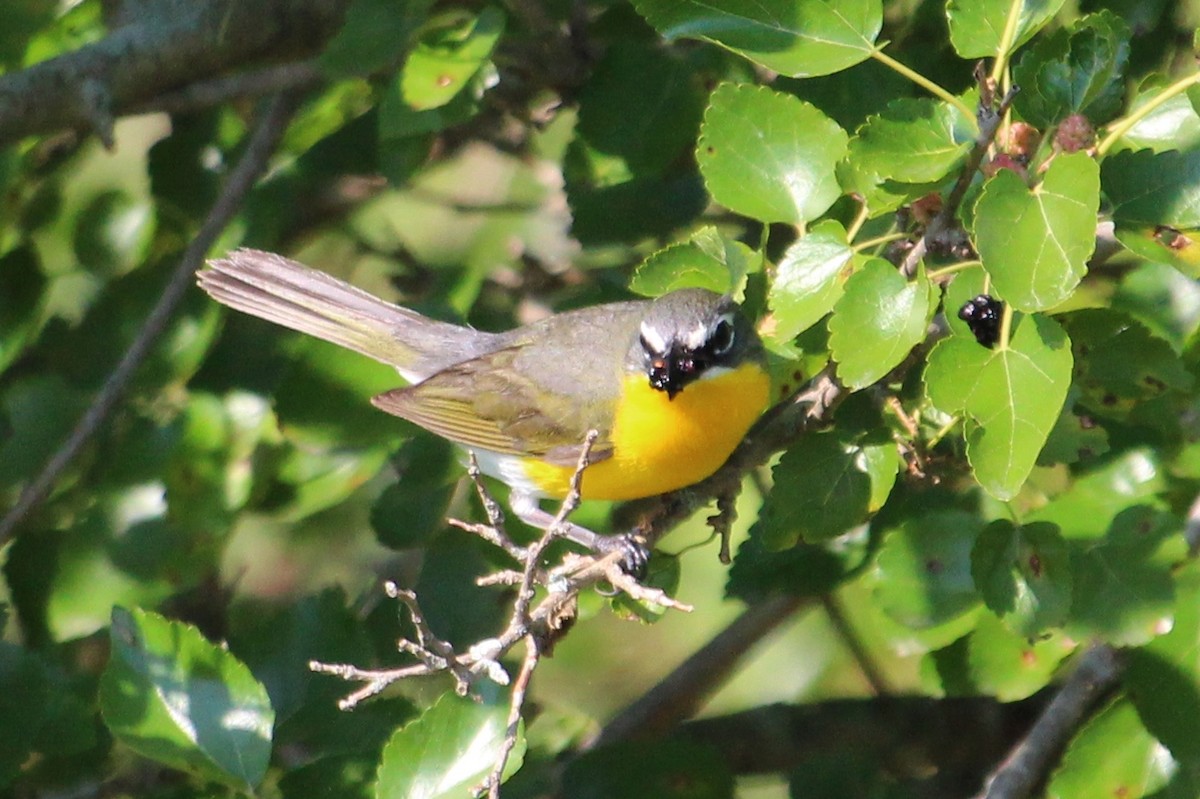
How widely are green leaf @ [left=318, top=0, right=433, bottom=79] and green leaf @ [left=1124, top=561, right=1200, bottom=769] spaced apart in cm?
200

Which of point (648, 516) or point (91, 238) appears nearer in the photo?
point (648, 516)

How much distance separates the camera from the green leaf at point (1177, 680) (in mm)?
2689

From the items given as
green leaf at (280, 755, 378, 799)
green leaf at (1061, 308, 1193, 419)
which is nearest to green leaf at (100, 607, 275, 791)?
green leaf at (280, 755, 378, 799)

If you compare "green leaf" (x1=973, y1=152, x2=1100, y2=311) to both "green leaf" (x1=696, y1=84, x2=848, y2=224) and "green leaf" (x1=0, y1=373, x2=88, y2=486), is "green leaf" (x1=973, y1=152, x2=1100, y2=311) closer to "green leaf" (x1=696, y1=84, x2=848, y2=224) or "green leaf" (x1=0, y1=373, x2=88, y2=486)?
"green leaf" (x1=696, y1=84, x2=848, y2=224)

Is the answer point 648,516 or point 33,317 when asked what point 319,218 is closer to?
point 33,317

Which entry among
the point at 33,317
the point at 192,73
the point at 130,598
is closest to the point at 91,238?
the point at 33,317

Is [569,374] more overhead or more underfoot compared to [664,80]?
more underfoot

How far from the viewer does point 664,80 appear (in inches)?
136

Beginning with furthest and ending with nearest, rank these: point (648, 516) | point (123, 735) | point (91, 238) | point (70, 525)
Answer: point (91, 238) < point (70, 525) < point (648, 516) < point (123, 735)

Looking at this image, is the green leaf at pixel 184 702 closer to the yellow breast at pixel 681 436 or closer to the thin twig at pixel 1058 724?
the yellow breast at pixel 681 436

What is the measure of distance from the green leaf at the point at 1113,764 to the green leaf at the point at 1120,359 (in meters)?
0.66

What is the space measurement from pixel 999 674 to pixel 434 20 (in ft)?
6.70

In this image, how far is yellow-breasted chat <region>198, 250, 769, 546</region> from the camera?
349 centimetres

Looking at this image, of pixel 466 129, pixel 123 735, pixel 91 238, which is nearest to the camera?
pixel 123 735
